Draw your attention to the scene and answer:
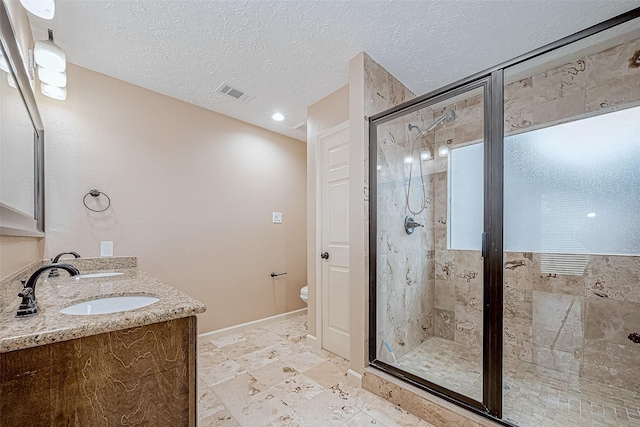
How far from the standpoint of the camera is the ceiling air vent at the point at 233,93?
7.94 feet

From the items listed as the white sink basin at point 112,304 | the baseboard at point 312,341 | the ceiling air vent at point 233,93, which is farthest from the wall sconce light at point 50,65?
the baseboard at point 312,341

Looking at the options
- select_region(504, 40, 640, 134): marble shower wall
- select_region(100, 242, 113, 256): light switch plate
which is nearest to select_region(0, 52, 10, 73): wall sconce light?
select_region(100, 242, 113, 256): light switch plate

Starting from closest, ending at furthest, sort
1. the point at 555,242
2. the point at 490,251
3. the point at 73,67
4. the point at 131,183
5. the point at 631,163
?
1. the point at 490,251
2. the point at 631,163
3. the point at 555,242
4. the point at 73,67
5. the point at 131,183

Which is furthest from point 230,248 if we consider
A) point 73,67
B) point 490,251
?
point 490,251

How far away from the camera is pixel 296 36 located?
1.83m

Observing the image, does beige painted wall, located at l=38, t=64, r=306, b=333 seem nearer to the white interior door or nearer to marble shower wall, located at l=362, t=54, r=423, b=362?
the white interior door

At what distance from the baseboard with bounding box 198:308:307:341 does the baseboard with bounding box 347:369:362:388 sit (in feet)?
4.66

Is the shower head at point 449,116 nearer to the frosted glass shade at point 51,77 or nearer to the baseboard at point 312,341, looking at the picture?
the baseboard at point 312,341

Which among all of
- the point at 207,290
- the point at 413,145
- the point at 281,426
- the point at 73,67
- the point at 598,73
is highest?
the point at 73,67

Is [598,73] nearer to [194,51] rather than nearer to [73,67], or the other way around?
[194,51]

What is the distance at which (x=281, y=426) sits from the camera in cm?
153

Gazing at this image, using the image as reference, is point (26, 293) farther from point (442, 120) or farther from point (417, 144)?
point (442, 120)

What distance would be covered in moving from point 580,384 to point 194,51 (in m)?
3.52

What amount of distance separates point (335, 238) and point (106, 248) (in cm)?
190
